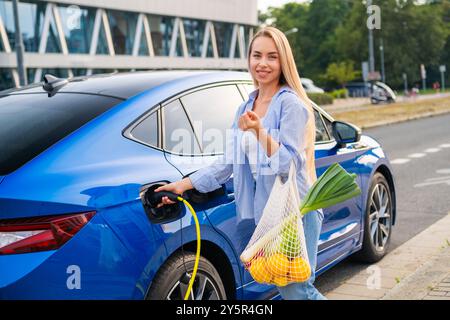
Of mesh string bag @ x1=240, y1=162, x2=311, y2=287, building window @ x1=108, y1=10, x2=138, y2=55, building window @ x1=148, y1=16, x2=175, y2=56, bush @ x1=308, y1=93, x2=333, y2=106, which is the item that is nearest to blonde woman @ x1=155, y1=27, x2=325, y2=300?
mesh string bag @ x1=240, y1=162, x2=311, y2=287

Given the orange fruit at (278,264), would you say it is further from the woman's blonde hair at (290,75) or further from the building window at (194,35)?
the building window at (194,35)

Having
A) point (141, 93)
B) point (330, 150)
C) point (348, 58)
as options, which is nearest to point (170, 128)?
point (141, 93)

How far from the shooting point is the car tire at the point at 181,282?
2951 mm

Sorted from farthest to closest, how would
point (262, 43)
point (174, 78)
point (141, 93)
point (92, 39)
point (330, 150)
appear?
point (92, 39)
point (330, 150)
point (174, 78)
point (141, 93)
point (262, 43)

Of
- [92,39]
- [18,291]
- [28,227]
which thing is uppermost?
[92,39]

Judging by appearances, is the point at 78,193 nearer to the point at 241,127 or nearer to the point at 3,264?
the point at 3,264

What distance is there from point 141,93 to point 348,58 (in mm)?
87192

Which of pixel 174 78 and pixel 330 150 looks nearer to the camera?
pixel 174 78

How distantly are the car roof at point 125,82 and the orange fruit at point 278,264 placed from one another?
117cm

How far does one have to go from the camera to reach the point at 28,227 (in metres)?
2.65

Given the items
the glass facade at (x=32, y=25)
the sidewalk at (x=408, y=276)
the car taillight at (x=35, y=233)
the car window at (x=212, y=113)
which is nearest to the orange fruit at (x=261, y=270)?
Answer: the car taillight at (x=35, y=233)

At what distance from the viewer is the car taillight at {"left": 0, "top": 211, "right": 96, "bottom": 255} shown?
262cm

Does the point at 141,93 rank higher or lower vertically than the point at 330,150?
higher

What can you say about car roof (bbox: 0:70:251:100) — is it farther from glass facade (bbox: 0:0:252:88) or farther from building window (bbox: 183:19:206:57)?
building window (bbox: 183:19:206:57)
